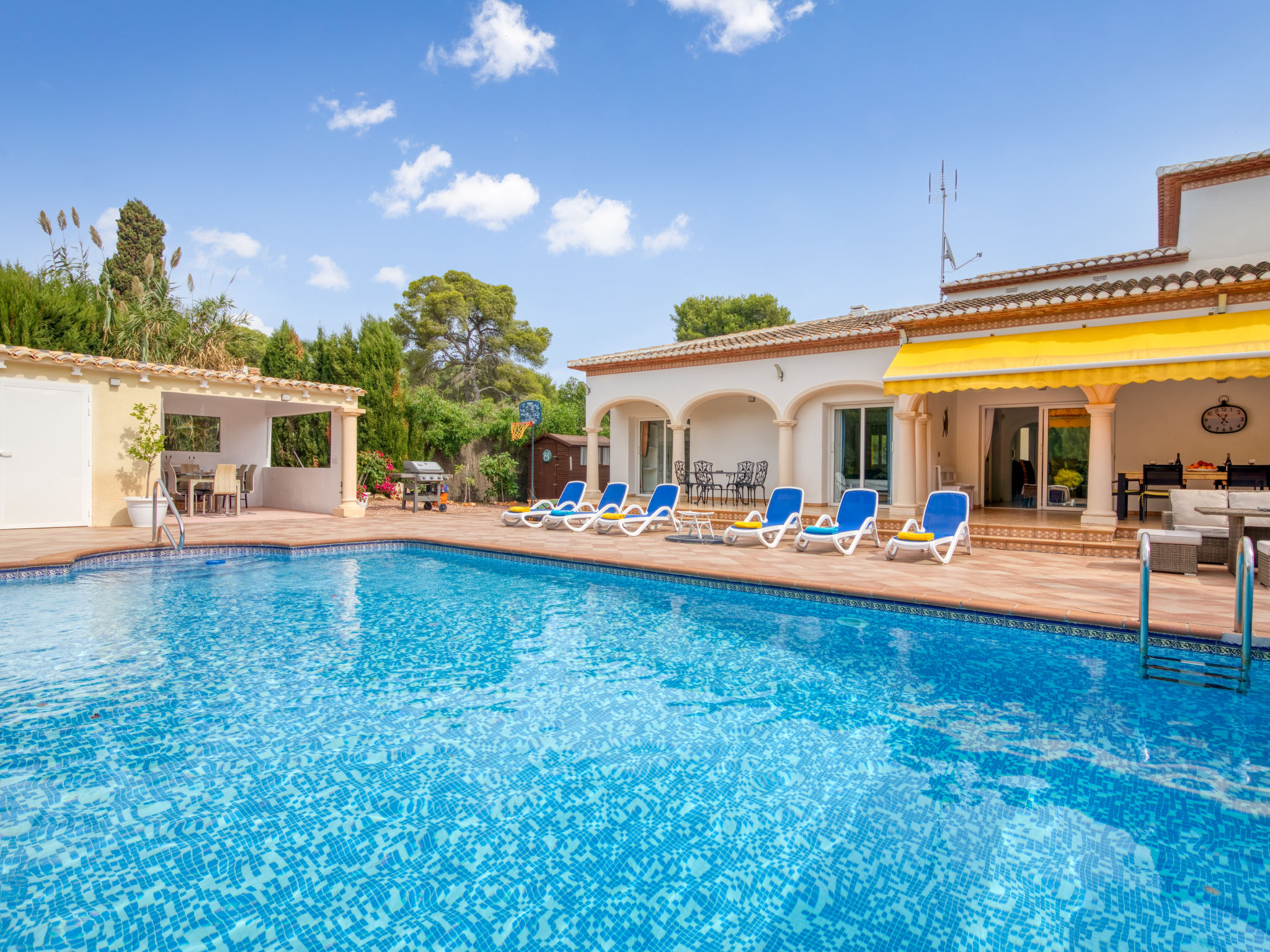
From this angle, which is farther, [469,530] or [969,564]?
[469,530]

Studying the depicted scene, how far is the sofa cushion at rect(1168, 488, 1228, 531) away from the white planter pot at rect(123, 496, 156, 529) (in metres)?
19.5

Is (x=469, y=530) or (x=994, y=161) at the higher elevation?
(x=994, y=161)

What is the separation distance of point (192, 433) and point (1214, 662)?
83.3 feet

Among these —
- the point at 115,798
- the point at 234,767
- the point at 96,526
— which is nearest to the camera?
the point at 115,798

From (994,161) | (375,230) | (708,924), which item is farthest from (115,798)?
(375,230)

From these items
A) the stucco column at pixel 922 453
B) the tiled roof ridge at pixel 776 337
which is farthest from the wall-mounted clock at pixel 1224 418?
the tiled roof ridge at pixel 776 337

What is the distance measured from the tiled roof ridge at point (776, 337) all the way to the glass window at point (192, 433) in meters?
12.1

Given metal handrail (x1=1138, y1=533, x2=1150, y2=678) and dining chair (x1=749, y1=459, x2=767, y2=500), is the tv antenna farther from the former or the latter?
metal handrail (x1=1138, y1=533, x2=1150, y2=678)

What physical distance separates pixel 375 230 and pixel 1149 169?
1271 inches

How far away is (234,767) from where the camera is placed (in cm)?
459

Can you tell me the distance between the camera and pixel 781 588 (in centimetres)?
972

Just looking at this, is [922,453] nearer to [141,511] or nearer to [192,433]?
[141,511]

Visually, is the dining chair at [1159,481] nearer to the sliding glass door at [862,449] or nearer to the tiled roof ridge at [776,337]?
the sliding glass door at [862,449]

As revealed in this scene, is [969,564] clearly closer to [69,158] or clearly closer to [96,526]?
[96,526]
